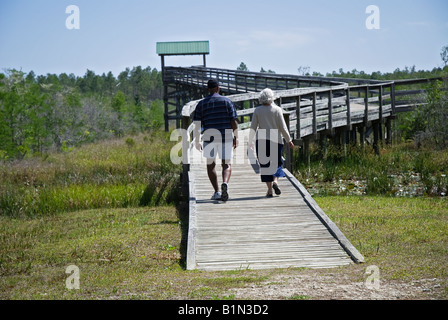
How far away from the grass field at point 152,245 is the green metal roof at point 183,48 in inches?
986

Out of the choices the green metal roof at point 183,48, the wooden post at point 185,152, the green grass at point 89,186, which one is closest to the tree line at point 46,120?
the green metal roof at point 183,48

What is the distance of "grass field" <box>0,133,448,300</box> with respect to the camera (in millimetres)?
4973

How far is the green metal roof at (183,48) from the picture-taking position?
37344mm

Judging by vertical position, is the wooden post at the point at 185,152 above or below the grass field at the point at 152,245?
above

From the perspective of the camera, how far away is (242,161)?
427 inches

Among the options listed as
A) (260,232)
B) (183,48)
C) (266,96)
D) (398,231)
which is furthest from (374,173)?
(183,48)

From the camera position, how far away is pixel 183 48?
124 ft

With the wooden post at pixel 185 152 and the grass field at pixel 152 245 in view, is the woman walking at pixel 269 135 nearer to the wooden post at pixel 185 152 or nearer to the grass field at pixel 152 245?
the grass field at pixel 152 245

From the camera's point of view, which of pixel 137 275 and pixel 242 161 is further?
pixel 242 161

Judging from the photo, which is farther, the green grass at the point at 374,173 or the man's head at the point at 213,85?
the green grass at the point at 374,173

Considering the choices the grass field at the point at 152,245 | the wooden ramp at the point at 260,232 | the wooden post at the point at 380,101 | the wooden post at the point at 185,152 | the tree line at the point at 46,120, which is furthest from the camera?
the tree line at the point at 46,120
